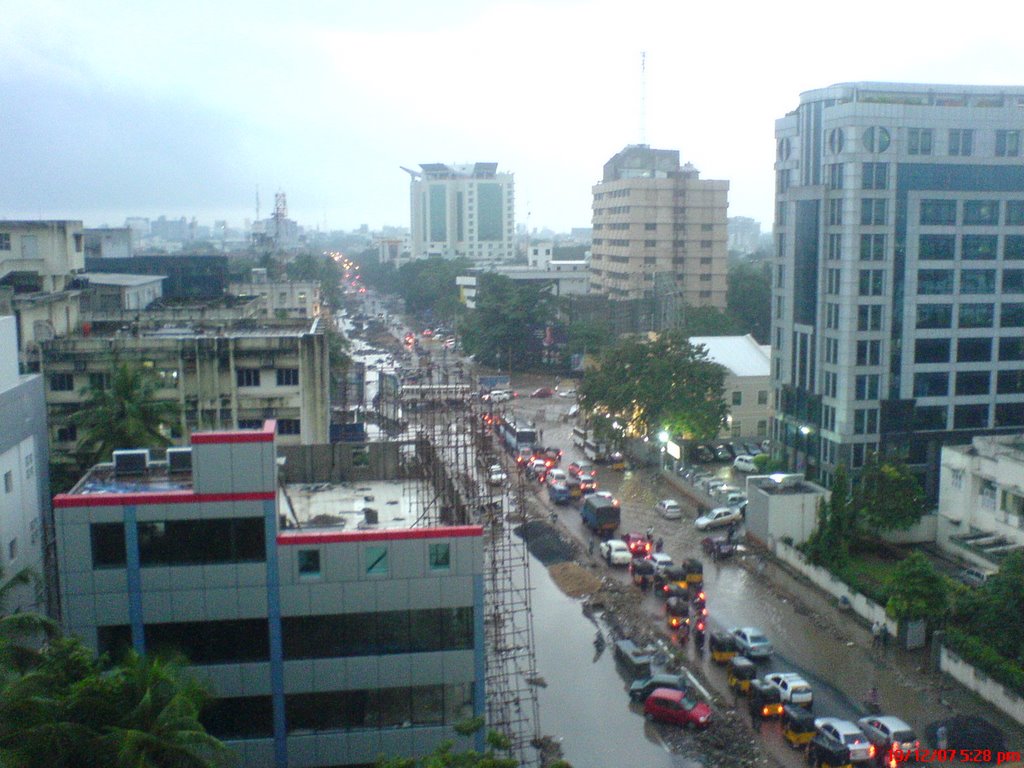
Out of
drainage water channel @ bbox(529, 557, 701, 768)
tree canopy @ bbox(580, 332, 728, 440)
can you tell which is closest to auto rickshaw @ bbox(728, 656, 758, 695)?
drainage water channel @ bbox(529, 557, 701, 768)

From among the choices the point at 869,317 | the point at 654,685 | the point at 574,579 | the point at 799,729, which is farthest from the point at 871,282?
the point at 799,729

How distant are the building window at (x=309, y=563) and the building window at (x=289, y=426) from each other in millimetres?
8018

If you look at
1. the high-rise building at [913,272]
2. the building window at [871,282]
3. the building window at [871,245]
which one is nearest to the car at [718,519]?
the high-rise building at [913,272]

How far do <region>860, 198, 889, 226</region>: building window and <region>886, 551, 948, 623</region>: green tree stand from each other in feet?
25.1

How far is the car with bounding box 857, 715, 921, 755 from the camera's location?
9.42m

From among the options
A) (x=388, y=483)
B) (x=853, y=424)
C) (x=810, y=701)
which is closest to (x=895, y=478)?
(x=853, y=424)

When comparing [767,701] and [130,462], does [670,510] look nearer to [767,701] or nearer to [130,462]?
[767,701]

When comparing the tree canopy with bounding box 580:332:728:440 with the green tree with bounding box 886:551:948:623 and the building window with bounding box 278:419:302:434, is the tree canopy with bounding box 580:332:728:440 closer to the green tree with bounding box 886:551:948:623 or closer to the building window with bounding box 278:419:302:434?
the building window with bounding box 278:419:302:434

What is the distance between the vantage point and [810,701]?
413 inches

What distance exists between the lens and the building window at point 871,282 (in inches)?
686

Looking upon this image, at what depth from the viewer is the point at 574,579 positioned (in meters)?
15.0

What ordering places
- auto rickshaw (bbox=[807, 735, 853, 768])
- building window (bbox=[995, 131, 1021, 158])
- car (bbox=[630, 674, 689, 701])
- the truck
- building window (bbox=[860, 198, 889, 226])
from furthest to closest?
building window (bbox=[995, 131, 1021, 158]), building window (bbox=[860, 198, 889, 226]), the truck, car (bbox=[630, 674, 689, 701]), auto rickshaw (bbox=[807, 735, 853, 768])

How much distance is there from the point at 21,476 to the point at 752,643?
341 inches
